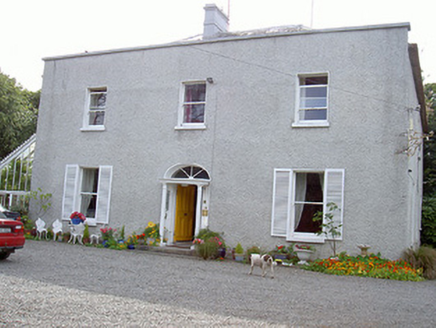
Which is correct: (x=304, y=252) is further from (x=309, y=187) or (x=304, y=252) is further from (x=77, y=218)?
(x=77, y=218)

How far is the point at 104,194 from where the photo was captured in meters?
16.6

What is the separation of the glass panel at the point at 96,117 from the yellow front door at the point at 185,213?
158 inches

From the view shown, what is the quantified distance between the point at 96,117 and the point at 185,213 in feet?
16.1

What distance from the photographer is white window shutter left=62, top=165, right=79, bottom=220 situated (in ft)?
56.2

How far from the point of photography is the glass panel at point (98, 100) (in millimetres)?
17688

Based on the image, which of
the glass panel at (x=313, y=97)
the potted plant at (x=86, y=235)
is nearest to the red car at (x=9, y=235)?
the potted plant at (x=86, y=235)

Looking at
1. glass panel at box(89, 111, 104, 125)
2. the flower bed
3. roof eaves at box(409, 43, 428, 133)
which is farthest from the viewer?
glass panel at box(89, 111, 104, 125)

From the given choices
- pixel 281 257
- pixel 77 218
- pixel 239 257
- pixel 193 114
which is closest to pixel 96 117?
pixel 77 218

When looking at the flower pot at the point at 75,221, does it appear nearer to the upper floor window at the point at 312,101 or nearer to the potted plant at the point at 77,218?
the potted plant at the point at 77,218

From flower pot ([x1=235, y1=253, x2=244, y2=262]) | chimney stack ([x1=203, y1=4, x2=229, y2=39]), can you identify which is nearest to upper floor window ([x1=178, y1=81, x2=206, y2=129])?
chimney stack ([x1=203, y1=4, x2=229, y2=39])

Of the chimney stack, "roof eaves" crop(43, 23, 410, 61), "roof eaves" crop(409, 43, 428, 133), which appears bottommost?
"roof eaves" crop(409, 43, 428, 133)

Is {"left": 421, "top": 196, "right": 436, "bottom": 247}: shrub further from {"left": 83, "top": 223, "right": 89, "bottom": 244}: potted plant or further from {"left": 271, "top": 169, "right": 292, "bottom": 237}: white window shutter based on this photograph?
{"left": 83, "top": 223, "right": 89, "bottom": 244}: potted plant

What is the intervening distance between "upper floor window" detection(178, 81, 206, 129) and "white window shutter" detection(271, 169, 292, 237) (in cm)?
337

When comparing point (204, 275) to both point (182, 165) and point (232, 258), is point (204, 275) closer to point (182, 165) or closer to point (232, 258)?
point (232, 258)
